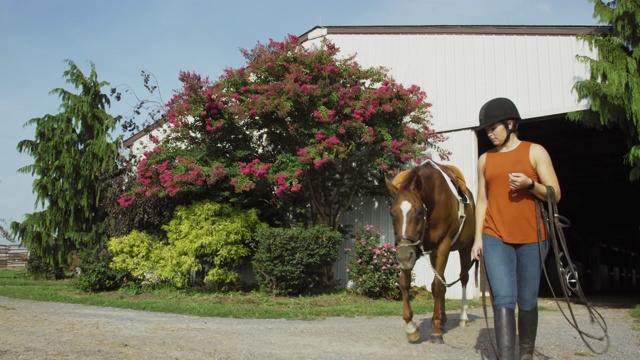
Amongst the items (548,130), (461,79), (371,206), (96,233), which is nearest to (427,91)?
(461,79)

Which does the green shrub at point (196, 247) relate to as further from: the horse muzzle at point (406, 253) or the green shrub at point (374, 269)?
the horse muzzle at point (406, 253)

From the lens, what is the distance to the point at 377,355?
527 cm

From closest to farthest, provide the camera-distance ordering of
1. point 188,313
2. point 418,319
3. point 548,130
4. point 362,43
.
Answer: point 418,319 < point 188,313 < point 362,43 < point 548,130

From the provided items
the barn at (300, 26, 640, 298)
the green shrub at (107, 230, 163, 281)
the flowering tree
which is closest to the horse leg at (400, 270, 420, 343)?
the barn at (300, 26, 640, 298)

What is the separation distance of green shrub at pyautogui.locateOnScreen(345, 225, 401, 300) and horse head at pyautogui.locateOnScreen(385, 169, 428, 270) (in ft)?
19.7

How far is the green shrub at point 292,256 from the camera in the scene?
11.4m

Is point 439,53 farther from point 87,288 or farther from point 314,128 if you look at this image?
point 87,288

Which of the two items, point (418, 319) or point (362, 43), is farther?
point (362, 43)

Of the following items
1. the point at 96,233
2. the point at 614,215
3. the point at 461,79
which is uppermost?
the point at 461,79

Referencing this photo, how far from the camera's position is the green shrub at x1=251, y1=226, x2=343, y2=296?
11.4 m

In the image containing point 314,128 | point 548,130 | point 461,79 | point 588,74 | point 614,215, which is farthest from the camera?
point 614,215

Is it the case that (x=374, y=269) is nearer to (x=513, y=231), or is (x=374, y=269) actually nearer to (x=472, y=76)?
(x=472, y=76)

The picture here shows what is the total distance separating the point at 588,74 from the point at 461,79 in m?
2.87

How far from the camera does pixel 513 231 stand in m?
3.91
